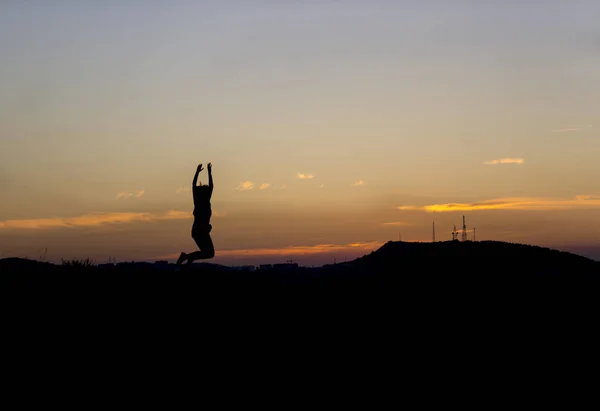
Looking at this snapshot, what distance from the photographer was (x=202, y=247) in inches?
742

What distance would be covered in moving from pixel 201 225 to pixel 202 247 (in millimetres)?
596

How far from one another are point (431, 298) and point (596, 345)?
13.0 ft

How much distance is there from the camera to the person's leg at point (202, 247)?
1880 centimetres

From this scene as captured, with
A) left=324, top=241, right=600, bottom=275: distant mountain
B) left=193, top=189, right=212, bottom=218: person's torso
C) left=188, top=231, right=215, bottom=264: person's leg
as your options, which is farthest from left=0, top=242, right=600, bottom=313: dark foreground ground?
left=193, top=189, right=212, bottom=218: person's torso

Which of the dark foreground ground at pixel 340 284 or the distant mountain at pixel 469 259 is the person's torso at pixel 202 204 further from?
the distant mountain at pixel 469 259

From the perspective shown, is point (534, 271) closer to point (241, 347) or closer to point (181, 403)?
point (241, 347)

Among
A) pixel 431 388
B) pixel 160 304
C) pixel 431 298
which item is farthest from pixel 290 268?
pixel 431 388

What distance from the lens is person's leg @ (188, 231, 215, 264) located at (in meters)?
18.8

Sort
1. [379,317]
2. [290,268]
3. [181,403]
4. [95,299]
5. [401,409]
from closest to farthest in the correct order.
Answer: [181,403]
[401,409]
[95,299]
[379,317]
[290,268]

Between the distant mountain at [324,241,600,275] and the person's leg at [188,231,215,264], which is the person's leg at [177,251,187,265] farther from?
the distant mountain at [324,241,600,275]

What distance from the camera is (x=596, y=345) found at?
1644 cm

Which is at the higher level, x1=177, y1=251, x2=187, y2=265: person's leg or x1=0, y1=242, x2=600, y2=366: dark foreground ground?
x1=177, y1=251, x2=187, y2=265: person's leg

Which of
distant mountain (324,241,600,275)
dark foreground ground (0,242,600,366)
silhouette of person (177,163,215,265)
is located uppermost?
silhouette of person (177,163,215,265)

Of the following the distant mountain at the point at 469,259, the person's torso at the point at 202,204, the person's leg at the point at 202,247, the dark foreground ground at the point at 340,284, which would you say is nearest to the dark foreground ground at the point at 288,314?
the dark foreground ground at the point at 340,284
